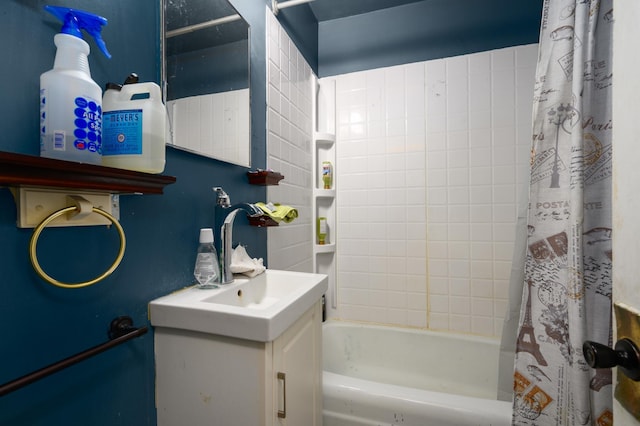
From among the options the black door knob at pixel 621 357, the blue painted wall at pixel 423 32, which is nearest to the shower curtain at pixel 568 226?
the black door knob at pixel 621 357

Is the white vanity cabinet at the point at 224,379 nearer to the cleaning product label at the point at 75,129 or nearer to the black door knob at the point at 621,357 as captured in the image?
the cleaning product label at the point at 75,129

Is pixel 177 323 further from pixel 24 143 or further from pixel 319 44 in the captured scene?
pixel 319 44

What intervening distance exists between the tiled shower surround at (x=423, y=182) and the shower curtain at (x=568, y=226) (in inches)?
31.9

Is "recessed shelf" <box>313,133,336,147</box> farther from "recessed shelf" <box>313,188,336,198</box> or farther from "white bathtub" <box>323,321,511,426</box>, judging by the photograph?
"white bathtub" <box>323,321,511,426</box>

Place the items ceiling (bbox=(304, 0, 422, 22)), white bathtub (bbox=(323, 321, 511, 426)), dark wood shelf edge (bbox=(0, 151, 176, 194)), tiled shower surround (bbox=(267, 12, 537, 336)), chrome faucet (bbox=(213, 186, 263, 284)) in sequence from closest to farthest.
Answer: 1. dark wood shelf edge (bbox=(0, 151, 176, 194))
2. chrome faucet (bbox=(213, 186, 263, 284))
3. white bathtub (bbox=(323, 321, 511, 426))
4. tiled shower surround (bbox=(267, 12, 537, 336))
5. ceiling (bbox=(304, 0, 422, 22))

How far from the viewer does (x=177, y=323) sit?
0.74 m

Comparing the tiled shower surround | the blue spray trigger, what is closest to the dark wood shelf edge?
the blue spray trigger

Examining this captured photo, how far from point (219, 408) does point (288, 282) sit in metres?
0.48

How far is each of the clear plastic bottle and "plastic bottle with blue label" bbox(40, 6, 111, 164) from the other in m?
0.40

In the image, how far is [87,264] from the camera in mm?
623

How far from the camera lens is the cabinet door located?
74cm

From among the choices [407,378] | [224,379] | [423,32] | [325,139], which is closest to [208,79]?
[224,379]

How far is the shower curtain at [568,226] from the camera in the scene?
2.70ft

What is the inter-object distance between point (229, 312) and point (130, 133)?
438 mm
